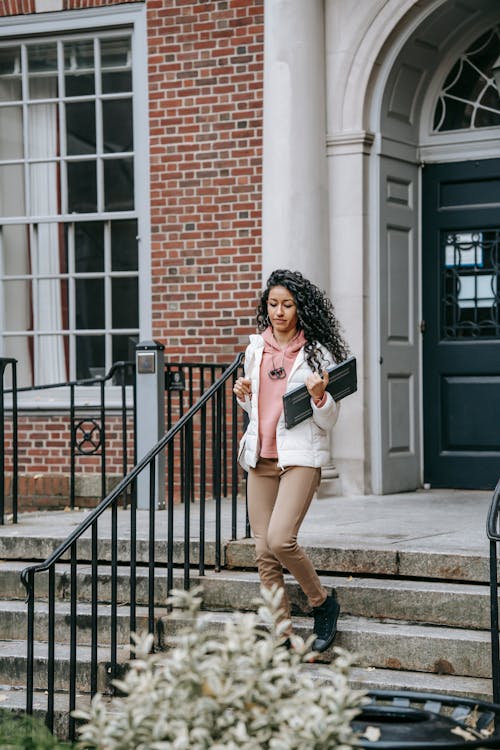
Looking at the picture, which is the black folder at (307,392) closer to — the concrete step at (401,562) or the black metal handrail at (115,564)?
the black metal handrail at (115,564)

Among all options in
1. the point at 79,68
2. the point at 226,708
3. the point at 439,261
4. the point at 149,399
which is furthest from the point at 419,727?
the point at 79,68

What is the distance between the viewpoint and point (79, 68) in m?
9.87

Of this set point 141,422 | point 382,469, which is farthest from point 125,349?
point 382,469

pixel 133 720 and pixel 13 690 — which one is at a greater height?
pixel 133 720

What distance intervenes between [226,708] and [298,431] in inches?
94.0

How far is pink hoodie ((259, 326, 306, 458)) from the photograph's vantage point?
18.1ft

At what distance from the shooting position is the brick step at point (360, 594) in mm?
5762

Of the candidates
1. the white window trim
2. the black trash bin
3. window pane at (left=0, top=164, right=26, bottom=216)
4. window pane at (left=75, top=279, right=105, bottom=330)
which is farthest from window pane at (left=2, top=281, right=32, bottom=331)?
the black trash bin

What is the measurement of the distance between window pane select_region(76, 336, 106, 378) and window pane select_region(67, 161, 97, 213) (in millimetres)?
1045

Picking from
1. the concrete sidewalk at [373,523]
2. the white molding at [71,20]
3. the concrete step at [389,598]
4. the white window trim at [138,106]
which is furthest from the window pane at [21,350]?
the concrete step at [389,598]

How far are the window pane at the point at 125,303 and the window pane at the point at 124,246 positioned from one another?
0.12 meters

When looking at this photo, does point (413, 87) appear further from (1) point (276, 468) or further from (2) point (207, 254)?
(1) point (276, 468)

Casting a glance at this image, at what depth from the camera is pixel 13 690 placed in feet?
19.8

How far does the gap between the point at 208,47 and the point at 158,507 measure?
→ 3535mm
